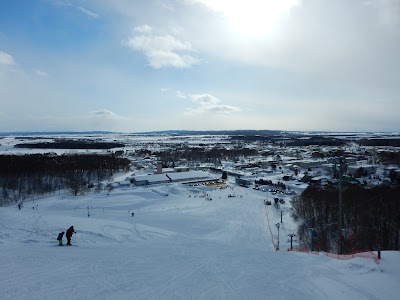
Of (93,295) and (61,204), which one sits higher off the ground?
(93,295)

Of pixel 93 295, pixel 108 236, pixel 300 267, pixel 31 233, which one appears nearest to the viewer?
pixel 93 295

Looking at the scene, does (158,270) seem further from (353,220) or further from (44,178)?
(44,178)

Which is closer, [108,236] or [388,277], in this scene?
[388,277]

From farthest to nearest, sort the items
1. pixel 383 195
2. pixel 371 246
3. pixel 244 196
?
pixel 244 196, pixel 383 195, pixel 371 246

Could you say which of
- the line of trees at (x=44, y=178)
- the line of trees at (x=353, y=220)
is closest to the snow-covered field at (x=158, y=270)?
the line of trees at (x=353, y=220)

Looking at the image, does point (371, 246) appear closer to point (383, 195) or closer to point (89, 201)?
point (383, 195)

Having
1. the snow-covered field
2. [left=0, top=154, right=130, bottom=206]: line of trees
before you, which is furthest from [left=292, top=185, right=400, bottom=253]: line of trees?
[left=0, top=154, right=130, bottom=206]: line of trees

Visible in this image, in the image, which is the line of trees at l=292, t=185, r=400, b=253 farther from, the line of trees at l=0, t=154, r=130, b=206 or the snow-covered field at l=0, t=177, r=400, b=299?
the line of trees at l=0, t=154, r=130, b=206

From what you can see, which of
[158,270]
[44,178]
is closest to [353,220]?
[158,270]

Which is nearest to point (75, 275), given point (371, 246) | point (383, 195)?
point (371, 246)

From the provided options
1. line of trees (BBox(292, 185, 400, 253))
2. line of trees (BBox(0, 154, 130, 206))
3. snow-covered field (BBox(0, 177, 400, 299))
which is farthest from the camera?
line of trees (BBox(0, 154, 130, 206))
